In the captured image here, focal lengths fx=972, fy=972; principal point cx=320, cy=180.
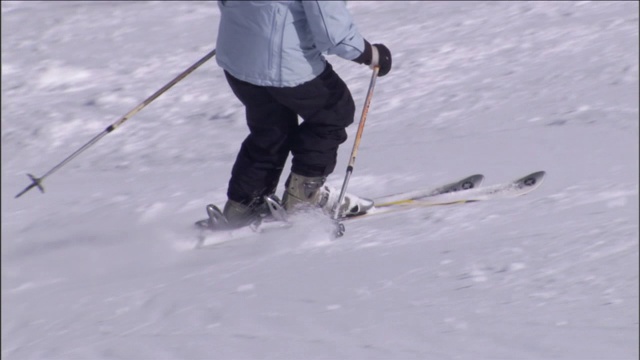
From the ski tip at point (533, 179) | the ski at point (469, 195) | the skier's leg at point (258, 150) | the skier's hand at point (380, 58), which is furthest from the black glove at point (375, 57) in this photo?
the ski tip at point (533, 179)

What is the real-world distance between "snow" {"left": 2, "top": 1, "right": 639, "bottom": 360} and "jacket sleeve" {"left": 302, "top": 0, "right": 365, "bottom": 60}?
90cm

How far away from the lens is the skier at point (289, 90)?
12.7ft

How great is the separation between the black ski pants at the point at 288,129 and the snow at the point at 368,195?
26cm

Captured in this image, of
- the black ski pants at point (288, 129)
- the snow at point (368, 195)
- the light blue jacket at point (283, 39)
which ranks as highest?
the light blue jacket at point (283, 39)

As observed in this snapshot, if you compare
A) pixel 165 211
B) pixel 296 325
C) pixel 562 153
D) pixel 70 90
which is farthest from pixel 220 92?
pixel 296 325

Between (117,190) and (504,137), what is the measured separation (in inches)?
89.8

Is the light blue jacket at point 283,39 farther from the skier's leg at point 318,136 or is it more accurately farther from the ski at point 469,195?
the ski at point 469,195

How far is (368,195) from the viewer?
5.20m

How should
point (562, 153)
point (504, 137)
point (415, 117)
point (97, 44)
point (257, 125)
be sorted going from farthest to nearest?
point (97, 44)
point (415, 117)
point (504, 137)
point (562, 153)
point (257, 125)

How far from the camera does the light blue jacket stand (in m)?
3.80

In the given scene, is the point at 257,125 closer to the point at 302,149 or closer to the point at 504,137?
the point at 302,149

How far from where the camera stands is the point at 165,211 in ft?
16.6

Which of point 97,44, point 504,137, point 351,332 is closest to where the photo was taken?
point 351,332

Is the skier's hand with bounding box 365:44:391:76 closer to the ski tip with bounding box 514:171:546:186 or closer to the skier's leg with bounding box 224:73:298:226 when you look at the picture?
the skier's leg with bounding box 224:73:298:226
